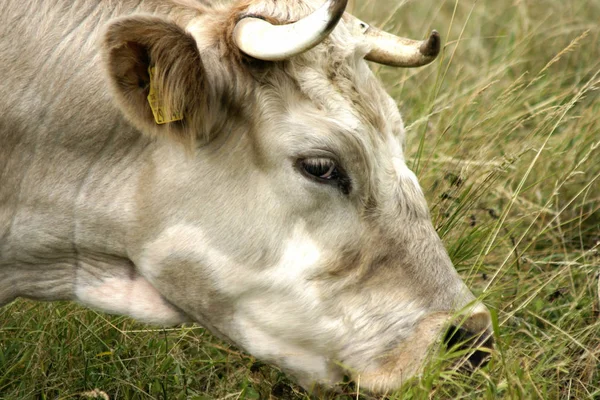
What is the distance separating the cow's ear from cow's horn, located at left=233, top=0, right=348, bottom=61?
216mm

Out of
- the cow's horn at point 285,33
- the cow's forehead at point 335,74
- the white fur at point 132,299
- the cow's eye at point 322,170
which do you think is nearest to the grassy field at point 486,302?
the white fur at point 132,299

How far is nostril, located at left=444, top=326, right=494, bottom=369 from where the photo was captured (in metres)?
3.37

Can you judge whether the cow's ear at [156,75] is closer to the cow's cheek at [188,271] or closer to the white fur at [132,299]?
the cow's cheek at [188,271]

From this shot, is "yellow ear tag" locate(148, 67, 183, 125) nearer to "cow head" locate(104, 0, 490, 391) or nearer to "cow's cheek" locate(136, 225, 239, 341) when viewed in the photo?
"cow head" locate(104, 0, 490, 391)

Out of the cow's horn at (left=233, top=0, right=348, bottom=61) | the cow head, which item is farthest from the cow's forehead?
the cow's horn at (left=233, top=0, right=348, bottom=61)

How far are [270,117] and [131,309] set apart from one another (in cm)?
95

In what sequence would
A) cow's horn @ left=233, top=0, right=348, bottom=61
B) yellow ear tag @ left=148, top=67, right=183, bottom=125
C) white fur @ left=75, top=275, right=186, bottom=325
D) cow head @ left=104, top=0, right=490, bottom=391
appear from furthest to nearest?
white fur @ left=75, top=275, right=186, bottom=325, cow head @ left=104, top=0, right=490, bottom=391, yellow ear tag @ left=148, top=67, right=183, bottom=125, cow's horn @ left=233, top=0, right=348, bottom=61

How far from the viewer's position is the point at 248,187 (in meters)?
3.41

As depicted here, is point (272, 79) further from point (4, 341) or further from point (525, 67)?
point (525, 67)

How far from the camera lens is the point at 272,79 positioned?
3412 millimetres

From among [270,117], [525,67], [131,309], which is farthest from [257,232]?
[525,67]

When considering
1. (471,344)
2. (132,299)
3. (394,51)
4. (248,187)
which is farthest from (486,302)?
(132,299)

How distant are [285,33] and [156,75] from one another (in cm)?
46

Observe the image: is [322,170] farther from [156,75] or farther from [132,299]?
[132,299]
